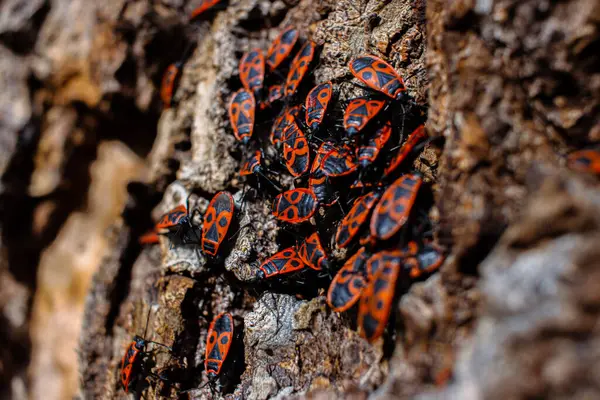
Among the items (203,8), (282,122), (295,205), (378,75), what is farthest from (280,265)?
(203,8)

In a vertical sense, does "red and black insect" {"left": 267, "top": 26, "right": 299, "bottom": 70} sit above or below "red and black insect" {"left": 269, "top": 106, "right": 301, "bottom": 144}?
above

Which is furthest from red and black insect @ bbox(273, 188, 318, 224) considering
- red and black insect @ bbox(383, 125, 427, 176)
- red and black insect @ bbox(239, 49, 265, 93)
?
red and black insect @ bbox(239, 49, 265, 93)

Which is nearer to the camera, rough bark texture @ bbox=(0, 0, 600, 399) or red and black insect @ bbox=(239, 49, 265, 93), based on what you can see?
rough bark texture @ bbox=(0, 0, 600, 399)

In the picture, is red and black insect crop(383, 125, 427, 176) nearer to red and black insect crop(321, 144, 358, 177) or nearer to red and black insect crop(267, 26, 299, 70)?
red and black insect crop(321, 144, 358, 177)

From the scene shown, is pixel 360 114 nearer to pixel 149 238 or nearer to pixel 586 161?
pixel 586 161

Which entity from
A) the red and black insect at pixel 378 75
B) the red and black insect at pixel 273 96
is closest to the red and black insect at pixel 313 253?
the red and black insect at pixel 378 75

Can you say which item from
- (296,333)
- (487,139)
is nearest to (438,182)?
(487,139)

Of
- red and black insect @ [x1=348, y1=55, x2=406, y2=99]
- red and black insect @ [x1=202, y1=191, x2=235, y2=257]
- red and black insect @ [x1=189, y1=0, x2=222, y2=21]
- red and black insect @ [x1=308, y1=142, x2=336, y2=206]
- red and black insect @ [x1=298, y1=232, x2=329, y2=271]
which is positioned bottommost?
red and black insect @ [x1=298, y1=232, x2=329, y2=271]
